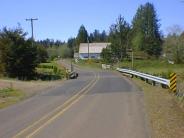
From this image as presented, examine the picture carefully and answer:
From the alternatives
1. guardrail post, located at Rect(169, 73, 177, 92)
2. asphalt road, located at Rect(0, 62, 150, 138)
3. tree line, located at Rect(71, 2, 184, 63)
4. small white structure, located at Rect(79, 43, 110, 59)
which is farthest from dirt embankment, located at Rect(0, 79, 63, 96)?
small white structure, located at Rect(79, 43, 110, 59)

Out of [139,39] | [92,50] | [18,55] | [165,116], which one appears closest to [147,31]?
[139,39]

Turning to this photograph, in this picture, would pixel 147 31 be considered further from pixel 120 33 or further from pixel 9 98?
pixel 9 98

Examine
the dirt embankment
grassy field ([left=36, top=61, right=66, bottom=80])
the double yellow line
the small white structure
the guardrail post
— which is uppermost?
the small white structure

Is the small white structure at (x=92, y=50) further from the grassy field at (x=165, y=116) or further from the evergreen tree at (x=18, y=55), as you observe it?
the grassy field at (x=165, y=116)

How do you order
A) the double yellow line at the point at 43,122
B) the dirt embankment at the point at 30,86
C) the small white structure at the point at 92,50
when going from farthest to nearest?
the small white structure at the point at 92,50 < the dirt embankment at the point at 30,86 < the double yellow line at the point at 43,122

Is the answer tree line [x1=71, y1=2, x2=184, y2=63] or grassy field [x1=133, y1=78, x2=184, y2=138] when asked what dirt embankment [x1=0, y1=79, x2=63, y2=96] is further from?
tree line [x1=71, y1=2, x2=184, y2=63]

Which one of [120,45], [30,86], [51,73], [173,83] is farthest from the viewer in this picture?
[120,45]

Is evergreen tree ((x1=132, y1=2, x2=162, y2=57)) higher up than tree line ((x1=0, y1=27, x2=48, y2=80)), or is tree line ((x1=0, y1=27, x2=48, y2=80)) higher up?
evergreen tree ((x1=132, y1=2, x2=162, y2=57))

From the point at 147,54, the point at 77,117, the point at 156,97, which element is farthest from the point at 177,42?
the point at 77,117

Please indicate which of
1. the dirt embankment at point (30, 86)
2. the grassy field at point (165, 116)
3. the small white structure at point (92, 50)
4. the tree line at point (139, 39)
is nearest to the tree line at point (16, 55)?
the dirt embankment at point (30, 86)

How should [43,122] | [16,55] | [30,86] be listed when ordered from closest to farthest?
[43,122], [30,86], [16,55]

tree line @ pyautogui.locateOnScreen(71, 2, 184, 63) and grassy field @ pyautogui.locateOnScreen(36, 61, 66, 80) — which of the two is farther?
tree line @ pyautogui.locateOnScreen(71, 2, 184, 63)

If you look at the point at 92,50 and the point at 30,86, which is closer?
the point at 30,86

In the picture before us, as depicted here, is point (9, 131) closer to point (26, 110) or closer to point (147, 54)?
point (26, 110)
